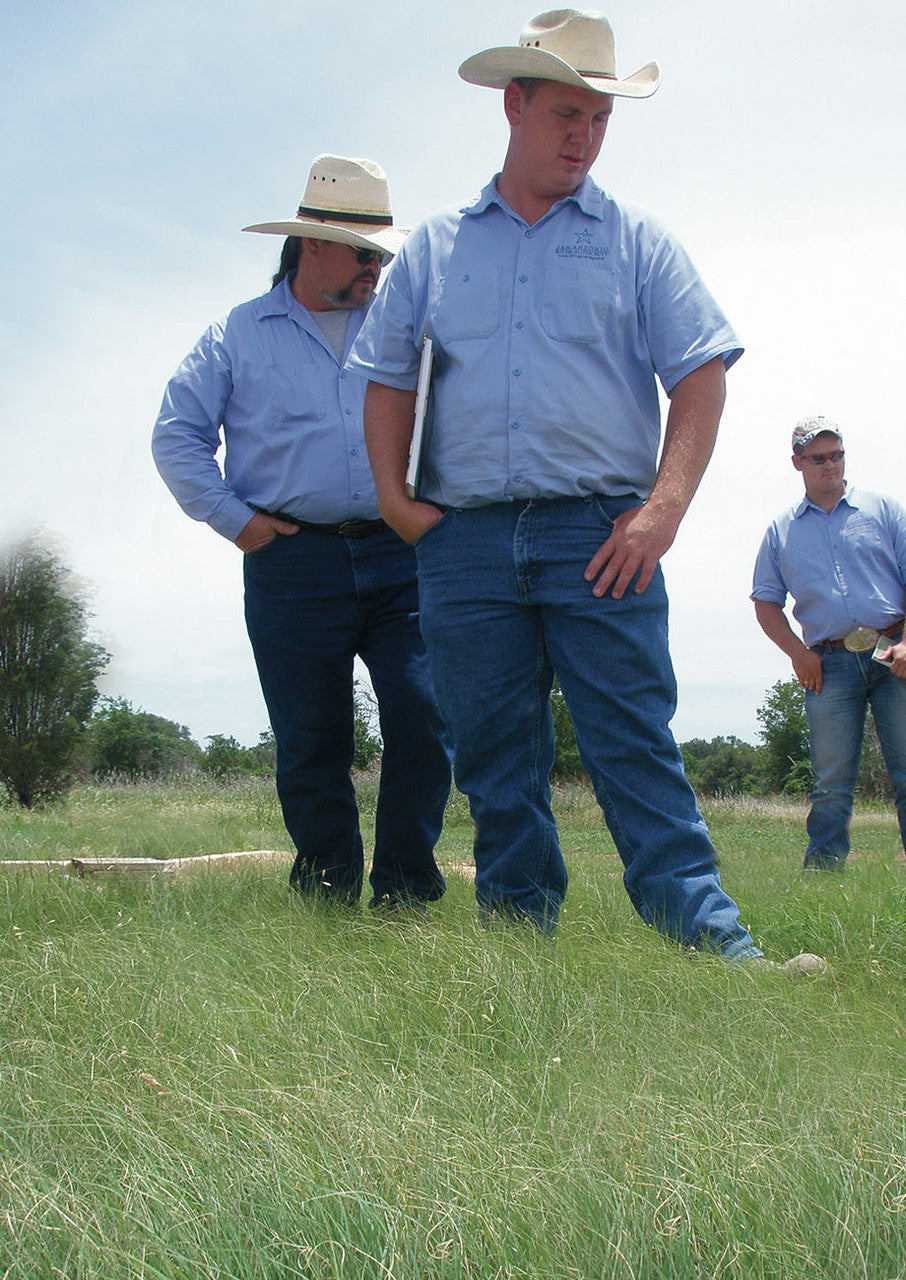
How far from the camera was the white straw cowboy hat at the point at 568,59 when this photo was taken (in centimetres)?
283

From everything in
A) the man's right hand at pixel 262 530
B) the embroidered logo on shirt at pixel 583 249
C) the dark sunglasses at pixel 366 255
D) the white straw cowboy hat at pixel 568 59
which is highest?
the white straw cowboy hat at pixel 568 59

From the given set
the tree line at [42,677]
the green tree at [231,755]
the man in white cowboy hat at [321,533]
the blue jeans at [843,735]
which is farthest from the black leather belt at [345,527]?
the green tree at [231,755]

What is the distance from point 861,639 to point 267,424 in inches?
120

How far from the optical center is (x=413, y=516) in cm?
308

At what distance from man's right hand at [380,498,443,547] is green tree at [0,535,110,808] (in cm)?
1598

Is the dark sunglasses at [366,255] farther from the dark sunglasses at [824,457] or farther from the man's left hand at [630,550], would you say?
the dark sunglasses at [824,457]

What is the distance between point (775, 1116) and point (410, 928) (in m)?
1.42

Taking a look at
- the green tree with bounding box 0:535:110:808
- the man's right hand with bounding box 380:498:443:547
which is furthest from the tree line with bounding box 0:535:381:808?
the man's right hand with bounding box 380:498:443:547

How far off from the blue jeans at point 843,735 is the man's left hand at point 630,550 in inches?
117

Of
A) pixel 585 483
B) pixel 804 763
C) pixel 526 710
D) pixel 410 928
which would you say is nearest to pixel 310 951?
pixel 410 928

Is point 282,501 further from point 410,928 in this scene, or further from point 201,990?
point 201,990

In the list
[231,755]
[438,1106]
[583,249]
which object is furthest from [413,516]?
[231,755]

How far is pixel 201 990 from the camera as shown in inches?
94.6

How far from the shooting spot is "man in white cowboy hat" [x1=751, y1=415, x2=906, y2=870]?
550 centimetres
